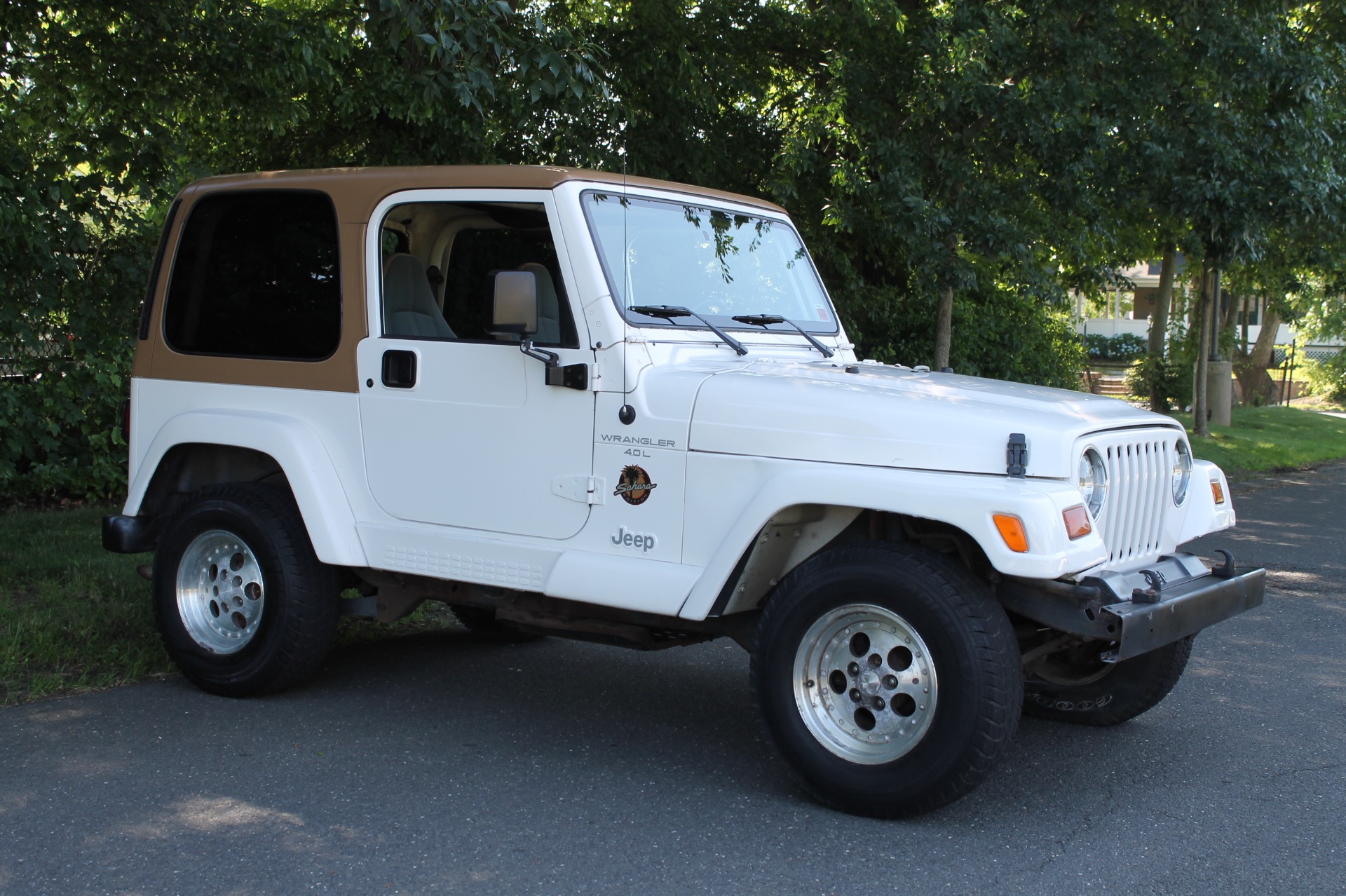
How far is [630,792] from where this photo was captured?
4551mm

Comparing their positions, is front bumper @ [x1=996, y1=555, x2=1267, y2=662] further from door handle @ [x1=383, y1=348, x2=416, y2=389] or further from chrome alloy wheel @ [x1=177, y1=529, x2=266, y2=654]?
chrome alloy wheel @ [x1=177, y1=529, x2=266, y2=654]

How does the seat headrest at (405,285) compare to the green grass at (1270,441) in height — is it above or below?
above

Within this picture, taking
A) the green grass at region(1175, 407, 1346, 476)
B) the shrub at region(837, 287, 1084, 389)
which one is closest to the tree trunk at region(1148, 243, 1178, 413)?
the green grass at region(1175, 407, 1346, 476)

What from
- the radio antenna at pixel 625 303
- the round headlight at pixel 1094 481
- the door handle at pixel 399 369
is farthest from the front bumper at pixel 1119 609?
the door handle at pixel 399 369

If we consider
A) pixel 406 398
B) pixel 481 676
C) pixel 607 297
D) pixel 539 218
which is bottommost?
pixel 481 676

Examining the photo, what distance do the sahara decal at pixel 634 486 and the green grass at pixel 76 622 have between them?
267 cm

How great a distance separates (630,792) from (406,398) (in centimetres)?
180

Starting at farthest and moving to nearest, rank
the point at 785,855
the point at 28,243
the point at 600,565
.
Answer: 1. the point at 28,243
2. the point at 600,565
3. the point at 785,855

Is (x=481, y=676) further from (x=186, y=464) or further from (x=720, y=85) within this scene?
(x=720, y=85)

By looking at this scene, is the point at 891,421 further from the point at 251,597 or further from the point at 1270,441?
the point at 1270,441

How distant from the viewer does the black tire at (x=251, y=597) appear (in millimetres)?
5402

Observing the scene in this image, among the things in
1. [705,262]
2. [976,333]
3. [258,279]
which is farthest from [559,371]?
[976,333]

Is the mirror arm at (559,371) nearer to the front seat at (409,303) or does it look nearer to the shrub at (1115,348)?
the front seat at (409,303)

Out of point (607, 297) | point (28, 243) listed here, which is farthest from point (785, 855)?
point (28, 243)
